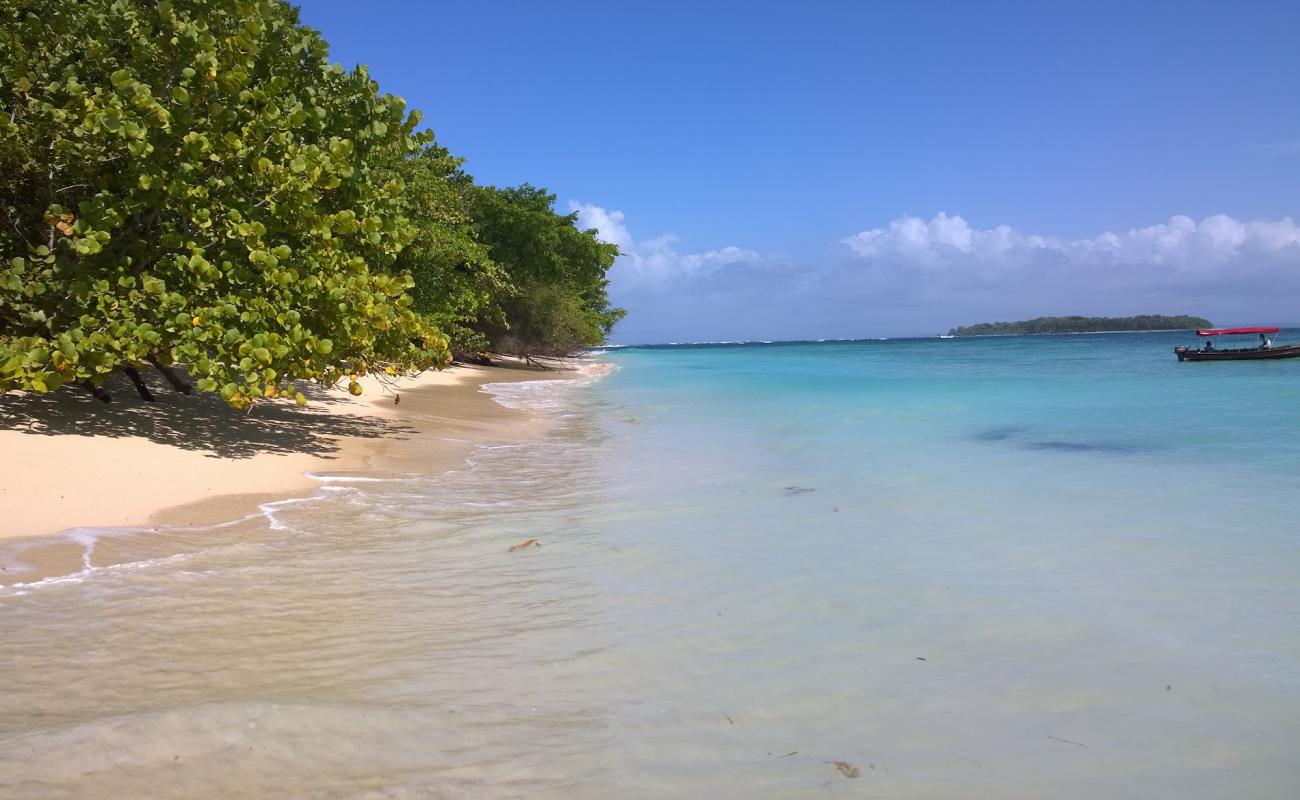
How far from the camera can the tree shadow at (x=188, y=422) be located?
951 centimetres

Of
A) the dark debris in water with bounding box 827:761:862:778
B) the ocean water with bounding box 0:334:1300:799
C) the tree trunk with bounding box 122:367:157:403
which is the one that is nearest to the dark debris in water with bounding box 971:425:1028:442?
the ocean water with bounding box 0:334:1300:799

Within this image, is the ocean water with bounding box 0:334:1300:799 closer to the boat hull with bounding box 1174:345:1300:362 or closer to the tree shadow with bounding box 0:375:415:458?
the tree shadow with bounding box 0:375:415:458

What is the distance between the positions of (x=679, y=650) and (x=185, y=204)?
7.64 metres

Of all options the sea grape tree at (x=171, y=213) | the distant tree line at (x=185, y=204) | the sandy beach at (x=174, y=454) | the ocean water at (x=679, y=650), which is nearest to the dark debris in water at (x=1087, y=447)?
the ocean water at (x=679, y=650)

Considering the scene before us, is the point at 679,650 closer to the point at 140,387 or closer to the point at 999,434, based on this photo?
the point at 140,387

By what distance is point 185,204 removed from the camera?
29.1 ft

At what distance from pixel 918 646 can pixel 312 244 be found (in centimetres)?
781

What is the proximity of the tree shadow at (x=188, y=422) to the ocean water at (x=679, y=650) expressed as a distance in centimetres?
243

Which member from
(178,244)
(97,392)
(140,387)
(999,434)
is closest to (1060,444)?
(999,434)

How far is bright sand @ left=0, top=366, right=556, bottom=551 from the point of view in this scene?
7012mm

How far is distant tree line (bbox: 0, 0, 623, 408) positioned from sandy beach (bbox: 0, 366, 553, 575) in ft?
2.25

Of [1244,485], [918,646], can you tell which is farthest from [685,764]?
[1244,485]

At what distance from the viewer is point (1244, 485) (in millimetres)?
9812

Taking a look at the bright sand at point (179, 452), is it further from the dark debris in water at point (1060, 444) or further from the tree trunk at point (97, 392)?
the dark debris in water at point (1060, 444)
